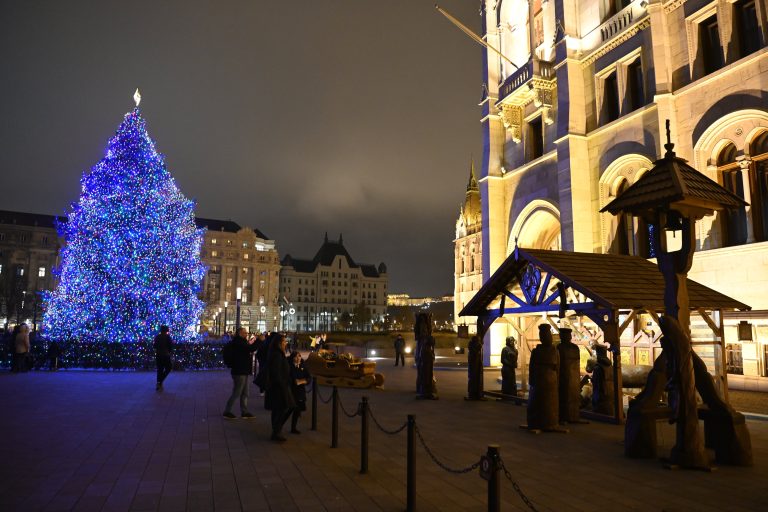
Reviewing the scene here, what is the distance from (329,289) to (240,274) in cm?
3631

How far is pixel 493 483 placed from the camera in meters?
3.97

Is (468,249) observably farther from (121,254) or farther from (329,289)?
(121,254)

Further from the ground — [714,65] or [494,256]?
[714,65]

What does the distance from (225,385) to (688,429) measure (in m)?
14.7

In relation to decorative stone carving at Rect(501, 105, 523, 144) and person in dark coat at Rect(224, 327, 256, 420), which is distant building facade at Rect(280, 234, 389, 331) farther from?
person in dark coat at Rect(224, 327, 256, 420)

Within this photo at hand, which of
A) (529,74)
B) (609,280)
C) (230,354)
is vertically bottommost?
(230,354)

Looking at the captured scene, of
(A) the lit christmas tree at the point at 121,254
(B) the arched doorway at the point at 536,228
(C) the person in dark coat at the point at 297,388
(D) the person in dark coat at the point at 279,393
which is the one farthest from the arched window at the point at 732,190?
(A) the lit christmas tree at the point at 121,254

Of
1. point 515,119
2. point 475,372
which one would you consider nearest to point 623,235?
point 515,119

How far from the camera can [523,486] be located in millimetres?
6312

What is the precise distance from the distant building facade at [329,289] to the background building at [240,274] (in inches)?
545

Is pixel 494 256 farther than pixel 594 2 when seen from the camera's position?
Yes

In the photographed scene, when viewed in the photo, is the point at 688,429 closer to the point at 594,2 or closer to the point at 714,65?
the point at 714,65

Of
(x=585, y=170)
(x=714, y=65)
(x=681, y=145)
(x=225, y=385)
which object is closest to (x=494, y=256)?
(x=585, y=170)

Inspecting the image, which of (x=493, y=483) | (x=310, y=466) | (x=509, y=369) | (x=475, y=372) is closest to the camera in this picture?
(x=493, y=483)
